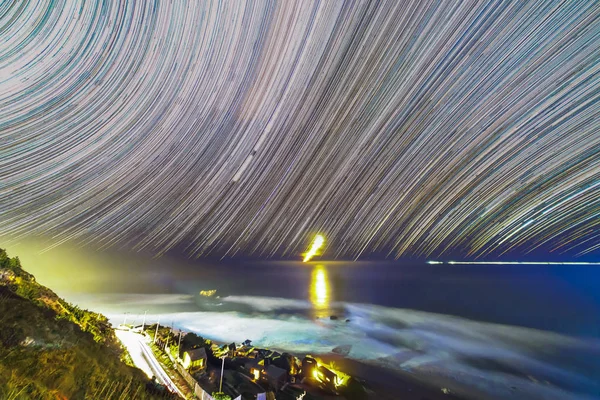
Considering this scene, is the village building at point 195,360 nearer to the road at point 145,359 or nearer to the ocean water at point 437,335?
the road at point 145,359

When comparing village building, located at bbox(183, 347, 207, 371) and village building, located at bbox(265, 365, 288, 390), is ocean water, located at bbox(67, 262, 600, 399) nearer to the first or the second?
village building, located at bbox(265, 365, 288, 390)

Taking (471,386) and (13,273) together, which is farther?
(471,386)

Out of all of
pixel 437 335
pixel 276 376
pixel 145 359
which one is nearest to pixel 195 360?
pixel 145 359

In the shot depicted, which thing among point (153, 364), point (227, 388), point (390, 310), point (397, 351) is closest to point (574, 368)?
point (397, 351)

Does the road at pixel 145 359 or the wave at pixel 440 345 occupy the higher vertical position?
the wave at pixel 440 345

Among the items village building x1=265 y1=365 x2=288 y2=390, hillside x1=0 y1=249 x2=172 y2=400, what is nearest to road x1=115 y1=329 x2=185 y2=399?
hillside x1=0 y1=249 x2=172 y2=400

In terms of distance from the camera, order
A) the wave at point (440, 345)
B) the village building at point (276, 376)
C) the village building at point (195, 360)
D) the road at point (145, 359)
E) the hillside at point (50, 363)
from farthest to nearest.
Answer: the wave at point (440, 345) → the village building at point (276, 376) → the village building at point (195, 360) → the road at point (145, 359) → the hillside at point (50, 363)

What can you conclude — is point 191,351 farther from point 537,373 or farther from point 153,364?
point 537,373

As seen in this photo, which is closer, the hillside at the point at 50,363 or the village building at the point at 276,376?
the hillside at the point at 50,363

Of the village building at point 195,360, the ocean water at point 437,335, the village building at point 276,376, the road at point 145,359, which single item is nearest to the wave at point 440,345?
the ocean water at point 437,335
